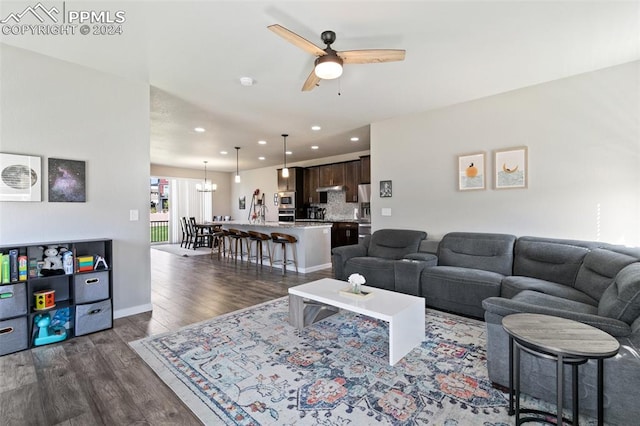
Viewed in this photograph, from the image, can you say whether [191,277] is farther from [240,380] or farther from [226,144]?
[240,380]

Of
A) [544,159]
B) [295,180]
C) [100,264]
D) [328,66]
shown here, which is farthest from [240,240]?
[544,159]

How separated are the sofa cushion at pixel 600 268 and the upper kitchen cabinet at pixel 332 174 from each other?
19.1 feet

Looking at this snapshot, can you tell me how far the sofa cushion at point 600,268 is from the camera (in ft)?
Result: 7.90

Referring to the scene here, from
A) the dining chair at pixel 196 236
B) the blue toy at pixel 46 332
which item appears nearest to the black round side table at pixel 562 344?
the blue toy at pixel 46 332

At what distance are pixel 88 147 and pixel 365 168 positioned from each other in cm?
568

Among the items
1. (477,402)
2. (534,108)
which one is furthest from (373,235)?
(477,402)

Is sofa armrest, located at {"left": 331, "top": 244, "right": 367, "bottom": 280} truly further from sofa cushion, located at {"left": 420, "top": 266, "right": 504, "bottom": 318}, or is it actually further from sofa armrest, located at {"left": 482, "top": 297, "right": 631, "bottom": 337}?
sofa armrest, located at {"left": 482, "top": 297, "right": 631, "bottom": 337}

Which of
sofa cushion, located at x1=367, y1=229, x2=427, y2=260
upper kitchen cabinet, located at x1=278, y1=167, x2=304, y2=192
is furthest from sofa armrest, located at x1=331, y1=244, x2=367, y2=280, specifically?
upper kitchen cabinet, located at x1=278, y1=167, x2=304, y2=192

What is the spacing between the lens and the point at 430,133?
4.49 metres

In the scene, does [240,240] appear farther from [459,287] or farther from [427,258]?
[459,287]

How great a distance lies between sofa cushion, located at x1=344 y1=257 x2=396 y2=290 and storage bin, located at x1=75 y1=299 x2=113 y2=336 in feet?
9.78

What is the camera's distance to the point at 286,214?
9.34 metres

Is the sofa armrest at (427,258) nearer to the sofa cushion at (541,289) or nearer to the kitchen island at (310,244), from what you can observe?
the sofa cushion at (541,289)

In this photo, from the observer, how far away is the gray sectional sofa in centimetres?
160
